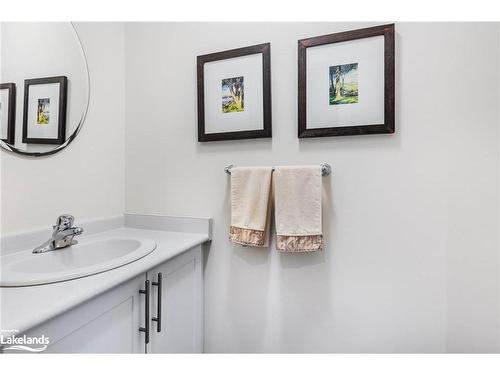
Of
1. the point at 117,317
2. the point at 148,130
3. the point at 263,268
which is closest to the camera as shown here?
the point at 117,317

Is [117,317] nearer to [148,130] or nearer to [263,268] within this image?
[263,268]

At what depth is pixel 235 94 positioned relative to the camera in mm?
1223

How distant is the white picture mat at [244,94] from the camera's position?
119cm

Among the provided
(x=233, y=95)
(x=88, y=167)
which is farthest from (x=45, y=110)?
(x=233, y=95)

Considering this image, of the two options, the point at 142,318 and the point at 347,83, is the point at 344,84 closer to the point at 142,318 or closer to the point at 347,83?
the point at 347,83

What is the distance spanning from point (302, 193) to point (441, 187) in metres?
0.52

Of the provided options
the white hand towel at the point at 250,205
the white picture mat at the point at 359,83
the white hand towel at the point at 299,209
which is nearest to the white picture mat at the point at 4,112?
the white hand towel at the point at 250,205

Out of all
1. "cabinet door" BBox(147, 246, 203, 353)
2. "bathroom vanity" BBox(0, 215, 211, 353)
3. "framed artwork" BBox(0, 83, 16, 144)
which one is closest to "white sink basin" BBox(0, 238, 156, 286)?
"bathroom vanity" BBox(0, 215, 211, 353)

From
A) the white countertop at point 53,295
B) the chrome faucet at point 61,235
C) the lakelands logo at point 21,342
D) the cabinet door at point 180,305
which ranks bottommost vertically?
the cabinet door at point 180,305

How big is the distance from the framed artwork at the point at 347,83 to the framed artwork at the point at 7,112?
108cm

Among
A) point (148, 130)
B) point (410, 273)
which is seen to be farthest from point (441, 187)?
point (148, 130)

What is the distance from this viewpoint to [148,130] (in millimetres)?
1396

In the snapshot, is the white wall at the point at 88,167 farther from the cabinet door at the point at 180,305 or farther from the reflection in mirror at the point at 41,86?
the cabinet door at the point at 180,305

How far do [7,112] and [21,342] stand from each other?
0.80 metres
